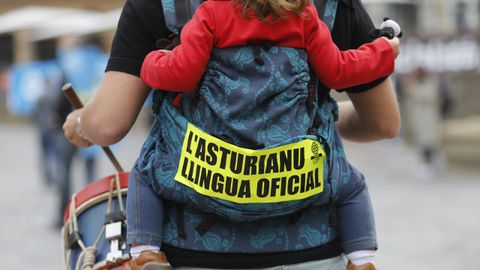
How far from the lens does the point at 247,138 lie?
5.62 feet

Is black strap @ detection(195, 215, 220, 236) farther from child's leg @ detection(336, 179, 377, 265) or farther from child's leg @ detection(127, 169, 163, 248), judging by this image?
child's leg @ detection(336, 179, 377, 265)

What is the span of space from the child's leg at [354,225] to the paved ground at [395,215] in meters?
4.14

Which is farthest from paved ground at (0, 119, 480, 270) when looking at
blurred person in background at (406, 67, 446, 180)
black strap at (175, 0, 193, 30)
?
black strap at (175, 0, 193, 30)

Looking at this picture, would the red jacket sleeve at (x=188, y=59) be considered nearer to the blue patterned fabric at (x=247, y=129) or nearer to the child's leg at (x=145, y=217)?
the blue patterned fabric at (x=247, y=129)

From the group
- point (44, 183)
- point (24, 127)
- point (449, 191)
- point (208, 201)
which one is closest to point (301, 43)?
point (208, 201)

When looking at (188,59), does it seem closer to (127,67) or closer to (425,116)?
(127,67)

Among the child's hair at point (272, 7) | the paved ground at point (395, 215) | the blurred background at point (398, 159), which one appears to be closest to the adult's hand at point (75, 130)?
the child's hair at point (272, 7)

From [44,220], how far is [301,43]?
673cm

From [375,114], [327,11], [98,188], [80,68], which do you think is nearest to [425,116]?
[80,68]

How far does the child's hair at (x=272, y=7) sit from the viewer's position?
1671 mm

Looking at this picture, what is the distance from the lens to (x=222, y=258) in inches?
71.6

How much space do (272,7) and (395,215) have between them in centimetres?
667

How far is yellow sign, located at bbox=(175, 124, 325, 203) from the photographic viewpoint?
1.72 meters

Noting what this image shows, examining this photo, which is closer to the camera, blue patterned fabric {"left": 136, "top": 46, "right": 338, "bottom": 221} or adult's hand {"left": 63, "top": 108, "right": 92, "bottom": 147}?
blue patterned fabric {"left": 136, "top": 46, "right": 338, "bottom": 221}
